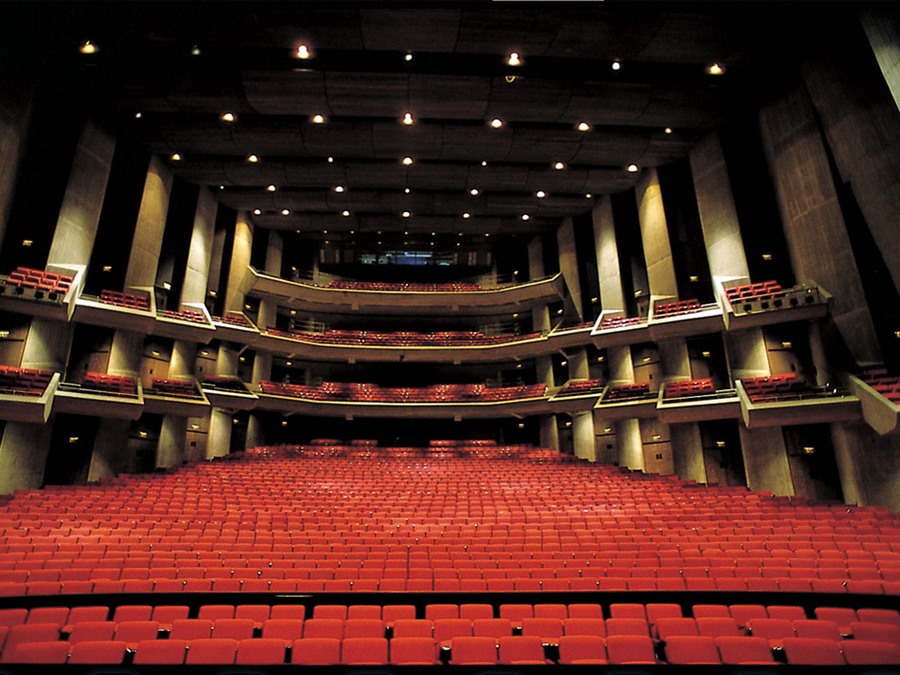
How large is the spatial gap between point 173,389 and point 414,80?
10327 millimetres

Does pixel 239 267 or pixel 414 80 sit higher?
pixel 414 80

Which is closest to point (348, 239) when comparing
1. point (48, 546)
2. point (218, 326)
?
point (218, 326)

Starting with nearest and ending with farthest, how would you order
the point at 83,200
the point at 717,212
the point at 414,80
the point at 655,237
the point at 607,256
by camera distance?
the point at 414,80
the point at 83,200
the point at 717,212
the point at 655,237
the point at 607,256

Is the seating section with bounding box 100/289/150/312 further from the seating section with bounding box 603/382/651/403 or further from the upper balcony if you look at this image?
the seating section with bounding box 603/382/651/403

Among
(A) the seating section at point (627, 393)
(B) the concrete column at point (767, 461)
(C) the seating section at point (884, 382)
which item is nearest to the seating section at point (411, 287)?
(A) the seating section at point (627, 393)

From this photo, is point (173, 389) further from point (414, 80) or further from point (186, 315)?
point (414, 80)

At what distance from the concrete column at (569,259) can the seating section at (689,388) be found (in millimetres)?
6147

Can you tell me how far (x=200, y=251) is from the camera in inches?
648

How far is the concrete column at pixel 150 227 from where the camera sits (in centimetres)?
1396

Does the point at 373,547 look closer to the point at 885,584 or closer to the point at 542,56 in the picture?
the point at 885,584

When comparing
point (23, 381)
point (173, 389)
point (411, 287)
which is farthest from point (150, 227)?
point (411, 287)

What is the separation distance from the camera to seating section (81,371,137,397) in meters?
11.7

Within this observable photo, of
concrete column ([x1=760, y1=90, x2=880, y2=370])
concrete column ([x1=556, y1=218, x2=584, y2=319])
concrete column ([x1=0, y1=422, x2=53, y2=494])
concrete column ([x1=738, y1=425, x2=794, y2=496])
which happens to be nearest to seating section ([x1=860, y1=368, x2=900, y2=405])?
concrete column ([x1=760, y1=90, x2=880, y2=370])

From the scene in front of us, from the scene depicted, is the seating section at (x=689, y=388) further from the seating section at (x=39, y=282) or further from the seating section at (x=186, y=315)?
the seating section at (x=39, y=282)
